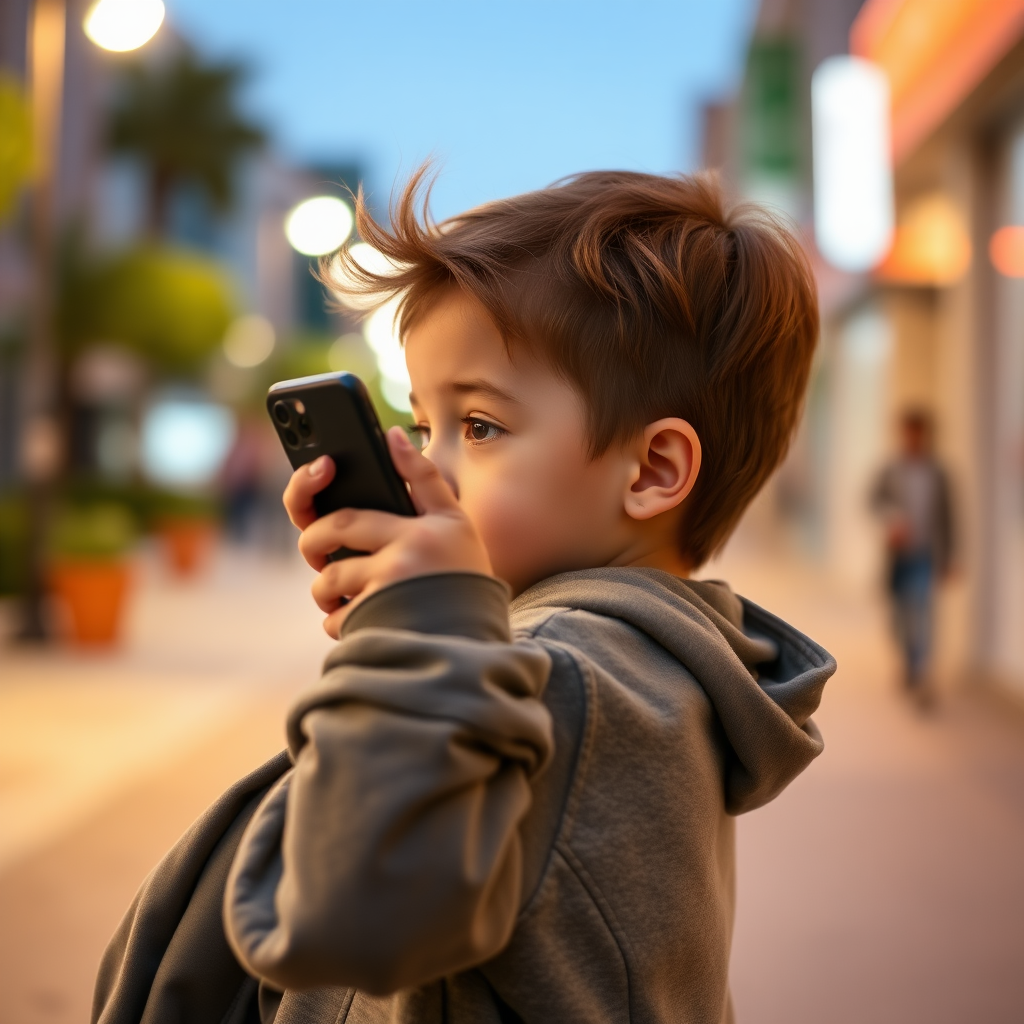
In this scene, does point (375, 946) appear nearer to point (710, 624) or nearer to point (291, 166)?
point (710, 624)

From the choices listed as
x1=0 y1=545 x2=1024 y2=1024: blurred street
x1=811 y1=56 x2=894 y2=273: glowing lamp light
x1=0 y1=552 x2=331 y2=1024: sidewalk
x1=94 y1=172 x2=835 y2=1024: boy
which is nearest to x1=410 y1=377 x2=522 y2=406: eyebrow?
x1=94 y1=172 x2=835 y2=1024: boy

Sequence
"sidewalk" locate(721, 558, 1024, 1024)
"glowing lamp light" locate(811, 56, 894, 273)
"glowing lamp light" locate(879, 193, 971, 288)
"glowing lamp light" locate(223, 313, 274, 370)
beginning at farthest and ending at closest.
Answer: "glowing lamp light" locate(223, 313, 274, 370) < "glowing lamp light" locate(879, 193, 971, 288) < "glowing lamp light" locate(811, 56, 894, 273) < "sidewalk" locate(721, 558, 1024, 1024)

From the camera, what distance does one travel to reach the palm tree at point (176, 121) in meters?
24.9

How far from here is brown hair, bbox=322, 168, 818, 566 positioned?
48.3 inches

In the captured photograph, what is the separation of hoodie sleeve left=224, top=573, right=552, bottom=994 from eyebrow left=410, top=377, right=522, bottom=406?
0.33 metres

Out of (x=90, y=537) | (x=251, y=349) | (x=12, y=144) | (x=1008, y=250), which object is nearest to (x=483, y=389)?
(x=12, y=144)

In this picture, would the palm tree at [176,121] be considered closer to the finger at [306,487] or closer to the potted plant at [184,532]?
→ the potted plant at [184,532]

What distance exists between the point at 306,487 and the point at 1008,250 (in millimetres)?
8850

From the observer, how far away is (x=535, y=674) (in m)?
0.93

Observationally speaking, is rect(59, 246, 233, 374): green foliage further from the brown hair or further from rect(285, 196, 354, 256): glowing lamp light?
the brown hair

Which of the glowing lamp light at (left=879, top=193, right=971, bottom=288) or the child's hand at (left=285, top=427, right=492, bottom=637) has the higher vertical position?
the glowing lamp light at (left=879, top=193, right=971, bottom=288)

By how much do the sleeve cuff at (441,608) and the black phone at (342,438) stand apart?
0.32 feet

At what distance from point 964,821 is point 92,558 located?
7.03m

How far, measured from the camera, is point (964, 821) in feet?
16.8
